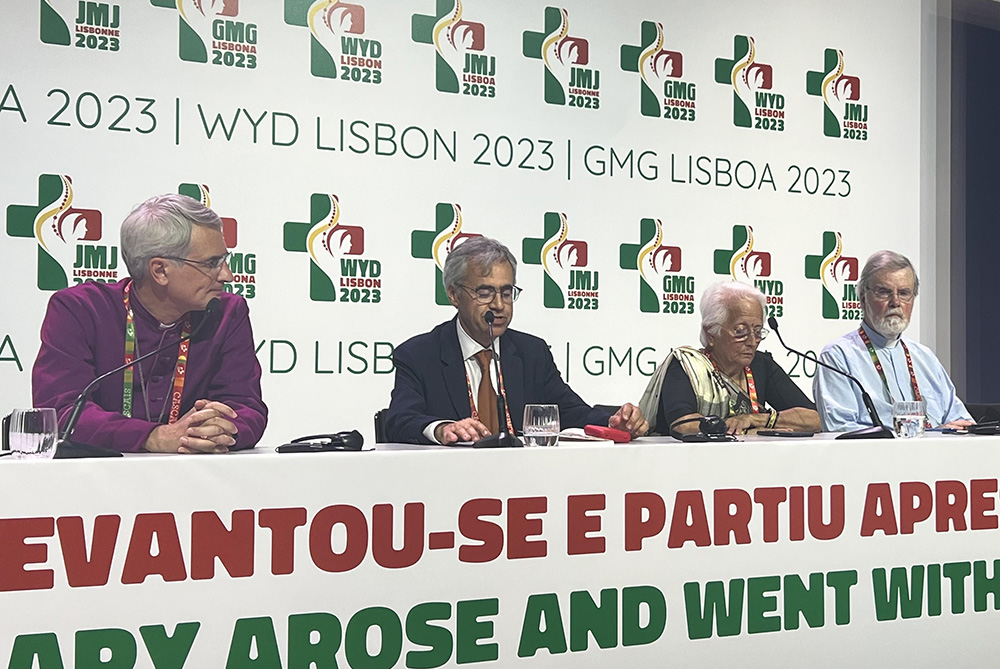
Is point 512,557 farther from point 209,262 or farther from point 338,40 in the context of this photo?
point 338,40

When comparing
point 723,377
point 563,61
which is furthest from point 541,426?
point 563,61

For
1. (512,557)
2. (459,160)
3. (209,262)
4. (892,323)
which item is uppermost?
(459,160)

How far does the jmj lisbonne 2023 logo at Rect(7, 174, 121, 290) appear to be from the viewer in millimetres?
3684

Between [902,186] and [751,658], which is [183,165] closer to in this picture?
[751,658]

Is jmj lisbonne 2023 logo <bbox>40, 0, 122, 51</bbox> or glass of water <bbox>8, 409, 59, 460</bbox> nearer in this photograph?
glass of water <bbox>8, 409, 59, 460</bbox>

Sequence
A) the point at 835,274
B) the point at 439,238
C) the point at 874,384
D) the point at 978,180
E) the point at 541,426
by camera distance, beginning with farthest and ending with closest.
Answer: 1. the point at 978,180
2. the point at 835,274
3. the point at 439,238
4. the point at 874,384
5. the point at 541,426

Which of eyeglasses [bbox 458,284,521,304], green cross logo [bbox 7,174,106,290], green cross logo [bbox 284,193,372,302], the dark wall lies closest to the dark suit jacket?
eyeglasses [bbox 458,284,521,304]

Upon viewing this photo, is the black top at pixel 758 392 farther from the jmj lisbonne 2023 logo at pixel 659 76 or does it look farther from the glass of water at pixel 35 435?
the glass of water at pixel 35 435

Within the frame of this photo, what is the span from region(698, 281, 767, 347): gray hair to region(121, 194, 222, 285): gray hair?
160cm

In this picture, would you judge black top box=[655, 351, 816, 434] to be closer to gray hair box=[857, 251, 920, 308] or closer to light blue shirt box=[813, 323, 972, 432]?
light blue shirt box=[813, 323, 972, 432]

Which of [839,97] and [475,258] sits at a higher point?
[839,97]

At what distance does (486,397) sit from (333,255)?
1.38 m

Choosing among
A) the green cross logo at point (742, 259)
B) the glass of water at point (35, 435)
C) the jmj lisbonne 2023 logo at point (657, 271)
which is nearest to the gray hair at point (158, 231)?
the glass of water at point (35, 435)

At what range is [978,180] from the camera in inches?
210
